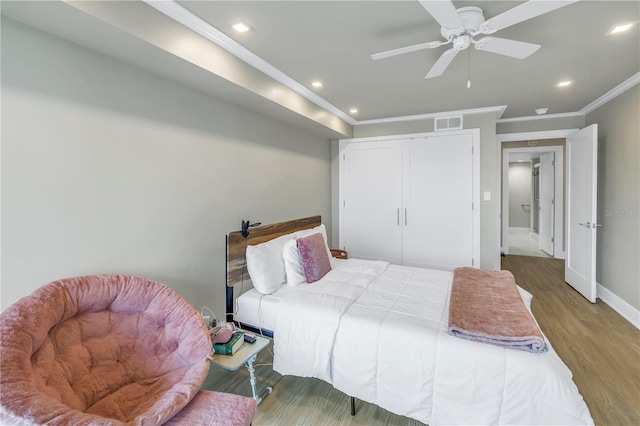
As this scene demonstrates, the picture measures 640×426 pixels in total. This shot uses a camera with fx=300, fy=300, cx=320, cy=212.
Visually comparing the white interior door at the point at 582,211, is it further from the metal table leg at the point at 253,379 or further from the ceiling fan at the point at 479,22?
the metal table leg at the point at 253,379

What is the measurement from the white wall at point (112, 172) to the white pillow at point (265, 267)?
0.34 metres

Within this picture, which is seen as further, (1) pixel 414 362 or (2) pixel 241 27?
(2) pixel 241 27

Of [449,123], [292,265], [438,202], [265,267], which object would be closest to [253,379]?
[265,267]

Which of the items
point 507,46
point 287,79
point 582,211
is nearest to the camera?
point 507,46

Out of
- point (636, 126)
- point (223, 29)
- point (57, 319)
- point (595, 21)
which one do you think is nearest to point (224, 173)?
point (223, 29)

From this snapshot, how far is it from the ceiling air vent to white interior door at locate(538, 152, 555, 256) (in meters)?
3.42

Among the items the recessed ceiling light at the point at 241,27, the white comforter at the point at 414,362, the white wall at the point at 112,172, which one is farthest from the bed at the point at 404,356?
the recessed ceiling light at the point at 241,27

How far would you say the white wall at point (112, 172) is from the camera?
4.98 feet

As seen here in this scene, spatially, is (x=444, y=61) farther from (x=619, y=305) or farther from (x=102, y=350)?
(x=619, y=305)

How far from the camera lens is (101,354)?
4.98ft

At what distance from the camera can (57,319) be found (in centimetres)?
139

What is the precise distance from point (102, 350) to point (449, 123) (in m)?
4.40

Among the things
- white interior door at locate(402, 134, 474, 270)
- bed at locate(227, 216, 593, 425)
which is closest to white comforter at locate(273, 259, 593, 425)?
bed at locate(227, 216, 593, 425)

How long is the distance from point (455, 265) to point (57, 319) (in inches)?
167
